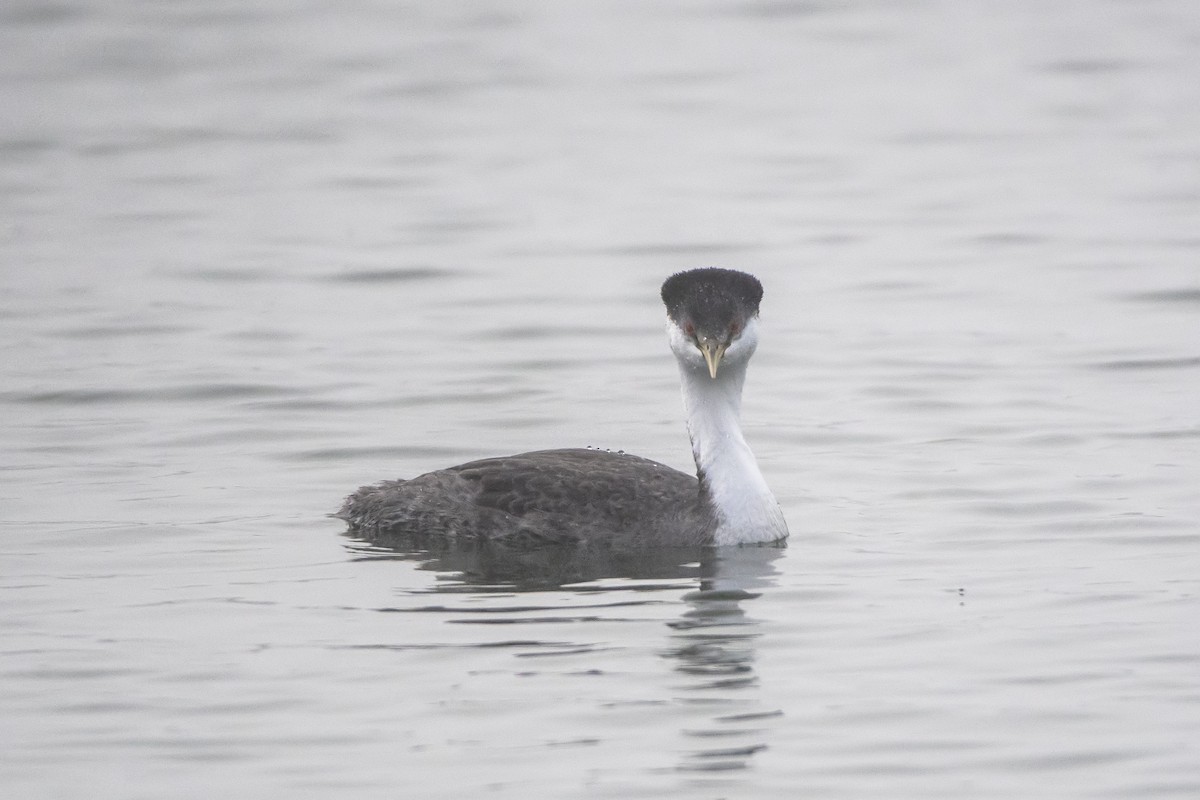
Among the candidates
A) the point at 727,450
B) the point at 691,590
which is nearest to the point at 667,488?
the point at 727,450

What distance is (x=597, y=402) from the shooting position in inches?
675

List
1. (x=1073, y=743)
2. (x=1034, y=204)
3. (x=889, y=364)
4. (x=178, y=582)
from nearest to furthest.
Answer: (x=1073, y=743) < (x=178, y=582) < (x=889, y=364) < (x=1034, y=204)

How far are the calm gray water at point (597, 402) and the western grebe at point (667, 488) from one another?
24 centimetres

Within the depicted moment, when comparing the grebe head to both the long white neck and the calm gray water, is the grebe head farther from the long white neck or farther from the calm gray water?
the calm gray water

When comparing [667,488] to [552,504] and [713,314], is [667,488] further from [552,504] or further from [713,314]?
[713,314]

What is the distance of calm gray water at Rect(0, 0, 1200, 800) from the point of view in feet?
29.4

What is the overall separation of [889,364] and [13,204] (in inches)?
520

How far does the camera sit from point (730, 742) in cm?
880

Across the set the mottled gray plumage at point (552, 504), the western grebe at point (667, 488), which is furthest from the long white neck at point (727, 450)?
the mottled gray plumage at point (552, 504)

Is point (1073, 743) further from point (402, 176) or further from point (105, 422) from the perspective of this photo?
point (402, 176)

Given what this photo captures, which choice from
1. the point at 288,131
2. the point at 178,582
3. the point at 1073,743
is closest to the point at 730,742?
the point at 1073,743

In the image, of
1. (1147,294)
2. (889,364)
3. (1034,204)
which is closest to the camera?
(889,364)

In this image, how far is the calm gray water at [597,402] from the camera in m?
8.97

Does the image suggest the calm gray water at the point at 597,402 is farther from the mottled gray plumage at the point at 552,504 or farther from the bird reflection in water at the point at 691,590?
the mottled gray plumage at the point at 552,504
